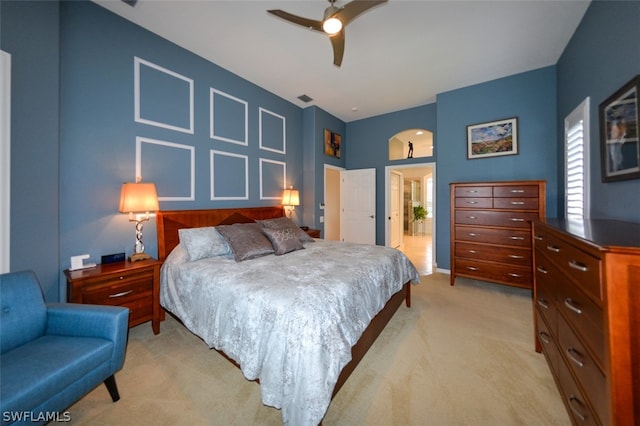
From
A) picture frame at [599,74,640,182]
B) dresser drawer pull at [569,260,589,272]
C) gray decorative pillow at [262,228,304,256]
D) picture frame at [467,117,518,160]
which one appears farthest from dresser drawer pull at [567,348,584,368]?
picture frame at [467,117,518,160]

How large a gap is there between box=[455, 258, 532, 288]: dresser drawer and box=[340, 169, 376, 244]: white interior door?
2.07 meters

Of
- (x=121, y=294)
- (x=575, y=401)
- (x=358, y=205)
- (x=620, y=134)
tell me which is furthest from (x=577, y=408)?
(x=358, y=205)

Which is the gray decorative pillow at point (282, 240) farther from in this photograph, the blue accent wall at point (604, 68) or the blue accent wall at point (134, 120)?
the blue accent wall at point (604, 68)

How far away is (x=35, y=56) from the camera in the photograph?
1879 millimetres

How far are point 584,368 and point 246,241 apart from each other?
257 centimetres

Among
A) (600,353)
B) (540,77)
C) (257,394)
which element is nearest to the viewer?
(600,353)

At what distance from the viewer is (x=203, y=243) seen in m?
2.51

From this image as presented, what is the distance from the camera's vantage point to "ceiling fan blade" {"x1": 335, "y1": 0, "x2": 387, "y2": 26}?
189 centimetres

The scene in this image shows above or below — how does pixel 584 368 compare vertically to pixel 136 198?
below

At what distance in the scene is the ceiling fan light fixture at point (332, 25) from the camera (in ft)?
6.44

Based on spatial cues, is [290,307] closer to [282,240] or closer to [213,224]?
[282,240]

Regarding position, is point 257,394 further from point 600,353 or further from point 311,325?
point 600,353

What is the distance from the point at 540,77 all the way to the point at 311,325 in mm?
4776

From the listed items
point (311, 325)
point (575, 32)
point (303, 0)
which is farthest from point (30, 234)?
point (575, 32)
